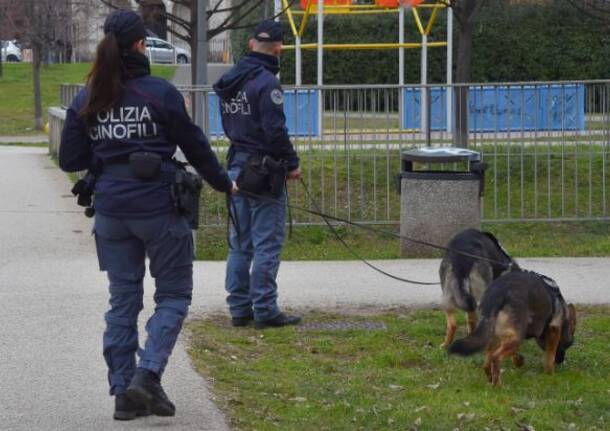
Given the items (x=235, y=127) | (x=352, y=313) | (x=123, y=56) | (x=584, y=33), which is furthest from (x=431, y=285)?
(x=584, y=33)

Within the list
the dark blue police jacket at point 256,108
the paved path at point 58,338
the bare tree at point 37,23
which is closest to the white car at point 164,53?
the bare tree at point 37,23

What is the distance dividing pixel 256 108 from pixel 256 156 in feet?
0.98

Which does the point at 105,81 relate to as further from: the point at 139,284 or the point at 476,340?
the point at 476,340

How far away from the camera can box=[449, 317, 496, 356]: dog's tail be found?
20.1 feet

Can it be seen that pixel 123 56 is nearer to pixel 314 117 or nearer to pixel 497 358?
pixel 497 358

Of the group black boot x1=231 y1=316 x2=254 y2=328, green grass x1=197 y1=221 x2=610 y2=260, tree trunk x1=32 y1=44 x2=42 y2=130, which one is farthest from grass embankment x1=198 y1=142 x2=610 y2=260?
tree trunk x1=32 y1=44 x2=42 y2=130

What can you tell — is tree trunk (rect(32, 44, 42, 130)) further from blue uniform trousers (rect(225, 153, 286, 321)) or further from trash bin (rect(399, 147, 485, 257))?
blue uniform trousers (rect(225, 153, 286, 321))

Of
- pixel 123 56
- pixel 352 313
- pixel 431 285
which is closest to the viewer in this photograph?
pixel 123 56

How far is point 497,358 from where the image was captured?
6.39 meters

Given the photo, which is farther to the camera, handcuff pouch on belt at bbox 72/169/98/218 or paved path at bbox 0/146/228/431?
paved path at bbox 0/146/228/431

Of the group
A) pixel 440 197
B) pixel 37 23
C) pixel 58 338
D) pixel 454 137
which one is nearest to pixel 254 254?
pixel 58 338

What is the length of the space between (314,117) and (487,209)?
6.42 ft

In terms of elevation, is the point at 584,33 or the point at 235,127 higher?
the point at 584,33

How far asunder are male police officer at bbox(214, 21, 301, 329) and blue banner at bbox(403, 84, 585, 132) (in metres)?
4.30
